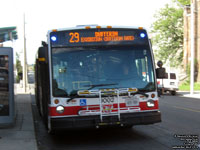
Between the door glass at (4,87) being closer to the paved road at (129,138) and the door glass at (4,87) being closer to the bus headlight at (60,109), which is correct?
the paved road at (129,138)

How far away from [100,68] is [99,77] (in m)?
0.22

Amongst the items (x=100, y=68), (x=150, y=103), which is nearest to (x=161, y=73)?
(x=150, y=103)

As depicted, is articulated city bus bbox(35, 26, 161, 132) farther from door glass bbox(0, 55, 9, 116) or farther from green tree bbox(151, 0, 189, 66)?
green tree bbox(151, 0, 189, 66)

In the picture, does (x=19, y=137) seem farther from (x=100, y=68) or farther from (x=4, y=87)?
(x=100, y=68)

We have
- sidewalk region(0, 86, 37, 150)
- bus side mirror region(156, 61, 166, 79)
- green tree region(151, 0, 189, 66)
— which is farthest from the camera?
green tree region(151, 0, 189, 66)

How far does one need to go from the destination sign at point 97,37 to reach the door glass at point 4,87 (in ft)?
8.48

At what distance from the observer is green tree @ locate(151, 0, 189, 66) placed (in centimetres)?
5856

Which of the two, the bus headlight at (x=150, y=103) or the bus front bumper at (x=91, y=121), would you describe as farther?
the bus headlight at (x=150, y=103)

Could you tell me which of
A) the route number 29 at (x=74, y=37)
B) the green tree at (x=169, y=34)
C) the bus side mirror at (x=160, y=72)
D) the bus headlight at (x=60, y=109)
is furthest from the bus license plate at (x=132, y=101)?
the green tree at (x=169, y=34)

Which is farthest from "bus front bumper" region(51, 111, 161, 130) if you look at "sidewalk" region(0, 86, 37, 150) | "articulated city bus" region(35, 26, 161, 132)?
"sidewalk" region(0, 86, 37, 150)

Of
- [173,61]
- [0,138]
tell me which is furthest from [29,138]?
[173,61]

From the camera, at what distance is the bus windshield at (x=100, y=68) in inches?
319

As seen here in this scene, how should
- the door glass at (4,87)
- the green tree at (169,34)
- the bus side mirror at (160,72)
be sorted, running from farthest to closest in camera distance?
the green tree at (169,34)
the door glass at (4,87)
the bus side mirror at (160,72)

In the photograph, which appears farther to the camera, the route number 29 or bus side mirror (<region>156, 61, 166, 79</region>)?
bus side mirror (<region>156, 61, 166, 79</region>)
